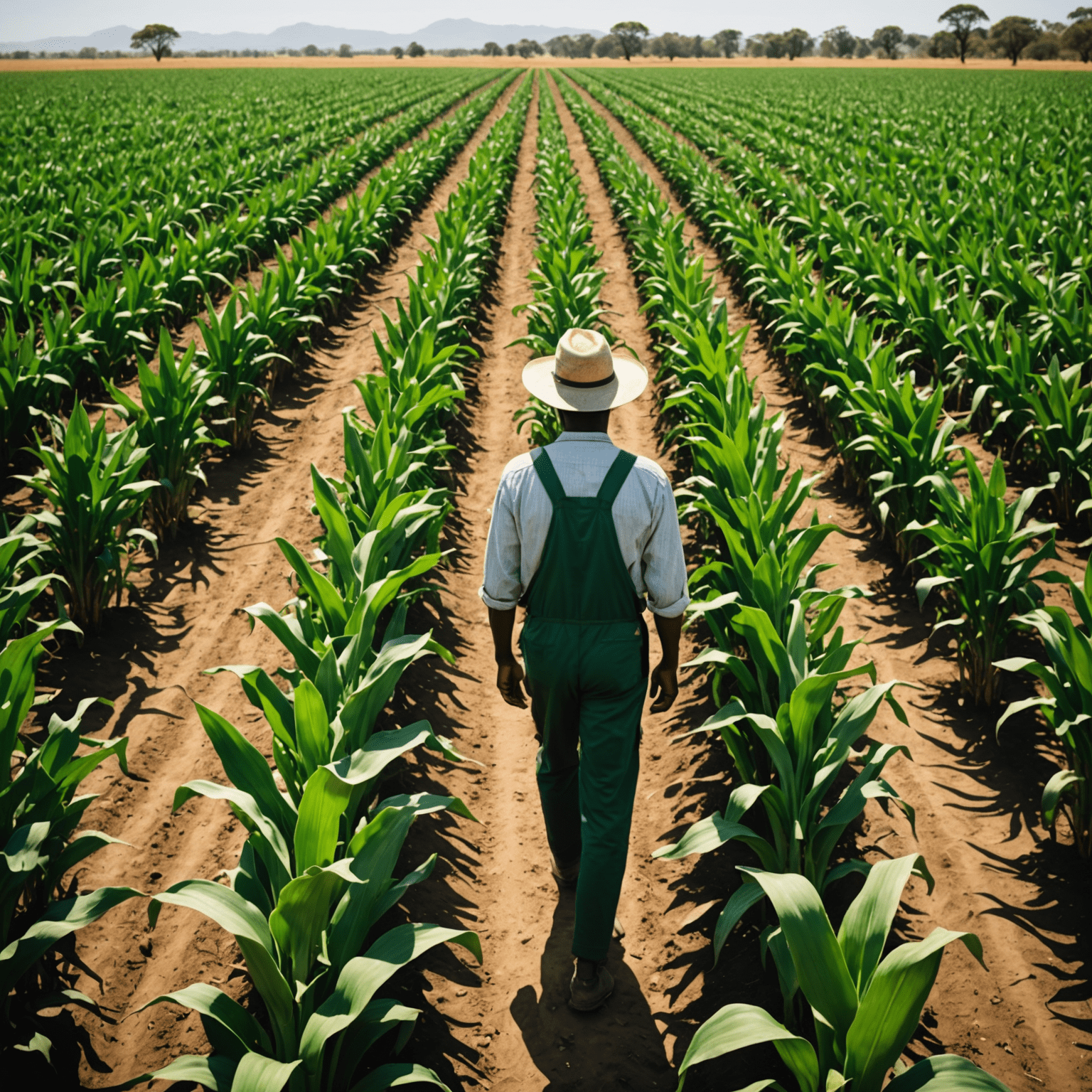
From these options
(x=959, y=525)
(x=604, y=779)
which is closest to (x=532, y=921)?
(x=604, y=779)

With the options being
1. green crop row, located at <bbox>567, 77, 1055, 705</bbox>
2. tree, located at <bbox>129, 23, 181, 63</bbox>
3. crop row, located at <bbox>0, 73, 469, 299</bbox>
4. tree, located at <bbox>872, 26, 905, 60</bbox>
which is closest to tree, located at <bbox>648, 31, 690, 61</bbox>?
tree, located at <bbox>872, 26, 905, 60</bbox>

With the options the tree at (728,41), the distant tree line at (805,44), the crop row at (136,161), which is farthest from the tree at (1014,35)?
the crop row at (136,161)

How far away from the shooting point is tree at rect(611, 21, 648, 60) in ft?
339

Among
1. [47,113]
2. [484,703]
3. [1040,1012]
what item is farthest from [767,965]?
[47,113]

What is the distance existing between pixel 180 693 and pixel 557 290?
471cm

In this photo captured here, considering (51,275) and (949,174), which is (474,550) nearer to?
(51,275)

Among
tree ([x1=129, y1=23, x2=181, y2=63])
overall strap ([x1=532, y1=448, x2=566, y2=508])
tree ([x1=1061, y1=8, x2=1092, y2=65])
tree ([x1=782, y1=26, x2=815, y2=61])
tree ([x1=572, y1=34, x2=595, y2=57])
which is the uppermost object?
tree ([x1=572, y1=34, x2=595, y2=57])

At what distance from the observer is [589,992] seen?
2.42 m

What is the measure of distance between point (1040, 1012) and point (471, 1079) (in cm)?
167

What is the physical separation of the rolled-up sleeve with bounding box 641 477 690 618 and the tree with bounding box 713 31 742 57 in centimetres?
16468

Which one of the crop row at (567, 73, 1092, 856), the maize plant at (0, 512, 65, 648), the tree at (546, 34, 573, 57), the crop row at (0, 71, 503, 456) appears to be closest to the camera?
the crop row at (567, 73, 1092, 856)

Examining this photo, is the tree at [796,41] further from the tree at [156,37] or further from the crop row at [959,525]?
the crop row at [959,525]

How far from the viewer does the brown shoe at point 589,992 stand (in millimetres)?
2418

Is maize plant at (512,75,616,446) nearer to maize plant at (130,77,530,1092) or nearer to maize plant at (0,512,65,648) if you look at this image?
maize plant at (130,77,530,1092)
